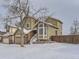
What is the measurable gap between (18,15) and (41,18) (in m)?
4.61

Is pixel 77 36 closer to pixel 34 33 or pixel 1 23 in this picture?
pixel 34 33

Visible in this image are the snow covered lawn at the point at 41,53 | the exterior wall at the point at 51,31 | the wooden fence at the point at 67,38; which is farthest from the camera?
the exterior wall at the point at 51,31

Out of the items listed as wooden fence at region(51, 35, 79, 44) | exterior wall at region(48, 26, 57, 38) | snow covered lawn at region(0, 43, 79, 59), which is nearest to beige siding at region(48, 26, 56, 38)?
exterior wall at region(48, 26, 57, 38)

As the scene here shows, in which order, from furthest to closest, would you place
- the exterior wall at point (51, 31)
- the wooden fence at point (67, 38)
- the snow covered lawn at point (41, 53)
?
1. the exterior wall at point (51, 31)
2. the wooden fence at point (67, 38)
3. the snow covered lawn at point (41, 53)

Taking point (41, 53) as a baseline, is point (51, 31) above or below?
above

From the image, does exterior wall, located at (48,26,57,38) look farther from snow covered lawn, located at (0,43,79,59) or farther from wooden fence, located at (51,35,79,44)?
snow covered lawn, located at (0,43,79,59)

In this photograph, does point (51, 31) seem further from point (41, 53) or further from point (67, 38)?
point (41, 53)

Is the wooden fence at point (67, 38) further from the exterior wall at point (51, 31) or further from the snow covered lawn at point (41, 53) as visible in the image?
the snow covered lawn at point (41, 53)

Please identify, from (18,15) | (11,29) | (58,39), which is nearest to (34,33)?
(58,39)

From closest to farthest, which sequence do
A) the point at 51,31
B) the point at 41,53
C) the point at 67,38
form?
the point at 41,53 → the point at 67,38 → the point at 51,31

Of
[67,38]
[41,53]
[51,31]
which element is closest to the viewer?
[41,53]

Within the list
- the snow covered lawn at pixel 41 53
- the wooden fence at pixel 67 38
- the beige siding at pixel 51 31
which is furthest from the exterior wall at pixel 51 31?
the snow covered lawn at pixel 41 53

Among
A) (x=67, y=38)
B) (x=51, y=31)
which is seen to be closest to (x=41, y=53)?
(x=67, y=38)

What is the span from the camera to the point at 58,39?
150ft
